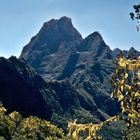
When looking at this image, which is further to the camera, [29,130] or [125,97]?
[29,130]

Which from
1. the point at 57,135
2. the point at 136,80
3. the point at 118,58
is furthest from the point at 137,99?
the point at 57,135

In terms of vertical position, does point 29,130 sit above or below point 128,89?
above

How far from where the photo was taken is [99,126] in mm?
10703

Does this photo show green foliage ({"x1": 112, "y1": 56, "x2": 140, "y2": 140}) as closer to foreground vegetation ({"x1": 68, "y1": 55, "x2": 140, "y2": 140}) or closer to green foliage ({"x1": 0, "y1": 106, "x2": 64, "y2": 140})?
foreground vegetation ({"x1": 68, "y1": 55, "x2": 140, "y2": 140})

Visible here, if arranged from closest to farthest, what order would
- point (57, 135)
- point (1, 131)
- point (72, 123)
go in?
point (72, 123), point (1, 131), point (57, 135)

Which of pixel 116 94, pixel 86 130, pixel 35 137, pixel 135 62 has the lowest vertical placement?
pixel 86 130

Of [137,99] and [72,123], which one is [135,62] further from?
[72,123]

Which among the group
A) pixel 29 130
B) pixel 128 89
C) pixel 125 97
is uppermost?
pixel 29 130

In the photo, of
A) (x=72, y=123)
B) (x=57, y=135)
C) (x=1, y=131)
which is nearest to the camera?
(x=72, y=123)

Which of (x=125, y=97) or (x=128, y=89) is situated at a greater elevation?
(x=128, y=89)

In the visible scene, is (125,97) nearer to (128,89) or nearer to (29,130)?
(128,89)

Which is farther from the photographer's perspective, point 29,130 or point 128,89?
point 29,130

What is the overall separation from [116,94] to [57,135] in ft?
474

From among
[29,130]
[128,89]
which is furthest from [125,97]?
[29,130]
